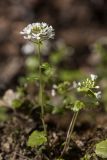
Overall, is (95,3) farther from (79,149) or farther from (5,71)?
(79,149)

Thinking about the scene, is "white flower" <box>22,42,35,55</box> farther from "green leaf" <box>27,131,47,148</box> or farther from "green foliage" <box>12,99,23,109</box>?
"green leaf" <box>27,131,47,148</box>

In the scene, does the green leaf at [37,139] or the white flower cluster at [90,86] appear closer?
the white flower cluster at [90,86]

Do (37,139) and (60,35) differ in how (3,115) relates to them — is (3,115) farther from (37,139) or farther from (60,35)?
(60,35)

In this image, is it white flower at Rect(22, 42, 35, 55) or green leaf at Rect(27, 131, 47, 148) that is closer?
green leaf at Rect(27, 131, 47, 148)

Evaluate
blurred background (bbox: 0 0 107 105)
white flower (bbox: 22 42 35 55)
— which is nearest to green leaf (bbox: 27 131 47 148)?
blurred background (bbox: 0 0 107 105)

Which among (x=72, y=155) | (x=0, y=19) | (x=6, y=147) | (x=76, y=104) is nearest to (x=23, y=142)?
(x=6, y=147)

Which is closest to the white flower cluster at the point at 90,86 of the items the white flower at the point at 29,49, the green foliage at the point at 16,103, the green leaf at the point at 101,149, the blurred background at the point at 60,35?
the green leaf at the point at 101,149

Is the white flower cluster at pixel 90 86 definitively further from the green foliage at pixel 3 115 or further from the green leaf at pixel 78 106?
the green foliage at pixel 3 115

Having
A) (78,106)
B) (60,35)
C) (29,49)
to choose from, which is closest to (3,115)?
(78,106)
